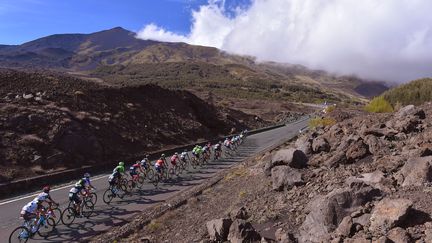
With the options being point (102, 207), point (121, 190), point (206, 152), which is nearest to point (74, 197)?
point (102, 207)

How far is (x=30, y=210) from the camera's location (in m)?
14.2

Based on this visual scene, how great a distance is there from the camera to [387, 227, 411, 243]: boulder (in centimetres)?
761

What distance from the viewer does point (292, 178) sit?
14.7 metres

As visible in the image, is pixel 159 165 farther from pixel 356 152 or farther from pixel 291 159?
pixel 356 152

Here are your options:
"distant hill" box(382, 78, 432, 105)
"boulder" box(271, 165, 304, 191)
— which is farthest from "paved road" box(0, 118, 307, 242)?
"distant hill" box(382, 78, 432, 105)

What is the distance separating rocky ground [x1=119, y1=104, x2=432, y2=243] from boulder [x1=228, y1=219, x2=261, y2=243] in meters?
0.02

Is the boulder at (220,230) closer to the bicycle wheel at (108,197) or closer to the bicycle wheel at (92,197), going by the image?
the bicycle wheel at (92,197)

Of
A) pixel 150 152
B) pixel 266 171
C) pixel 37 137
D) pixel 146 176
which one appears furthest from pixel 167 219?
pixel 150 152

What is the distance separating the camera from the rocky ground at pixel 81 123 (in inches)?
1177

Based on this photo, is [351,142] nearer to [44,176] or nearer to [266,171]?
[266,171]

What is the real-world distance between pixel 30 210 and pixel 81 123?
75.9 ft

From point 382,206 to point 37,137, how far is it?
27670 millimetres

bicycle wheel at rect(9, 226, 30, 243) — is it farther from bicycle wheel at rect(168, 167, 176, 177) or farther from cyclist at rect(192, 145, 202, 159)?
cyclist at rect(192, 145, 202, 159)

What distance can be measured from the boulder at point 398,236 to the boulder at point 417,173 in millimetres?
2824
